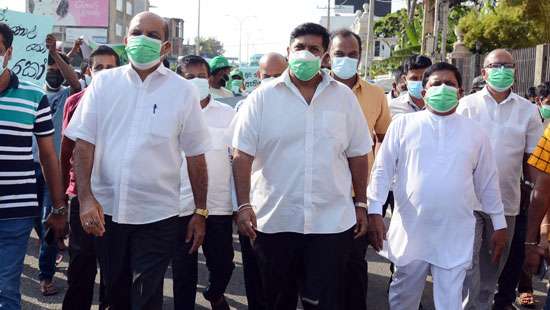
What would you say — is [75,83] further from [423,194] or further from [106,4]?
[106,4]

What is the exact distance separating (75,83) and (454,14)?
105 ft

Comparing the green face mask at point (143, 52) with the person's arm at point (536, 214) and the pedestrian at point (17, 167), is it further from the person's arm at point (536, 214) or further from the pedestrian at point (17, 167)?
the person's arm at point (536, 214)

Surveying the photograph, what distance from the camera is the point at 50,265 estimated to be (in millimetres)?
5820

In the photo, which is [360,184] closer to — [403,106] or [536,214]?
[536,214]

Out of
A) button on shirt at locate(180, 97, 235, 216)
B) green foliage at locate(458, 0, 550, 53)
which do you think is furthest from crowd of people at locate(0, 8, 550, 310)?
green foliage at locate(458, 0, 550, 53)

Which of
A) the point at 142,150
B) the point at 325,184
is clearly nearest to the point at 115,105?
the point at 142,150

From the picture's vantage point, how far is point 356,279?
4.66 meters

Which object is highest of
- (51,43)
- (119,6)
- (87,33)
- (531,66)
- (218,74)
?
(119,6)

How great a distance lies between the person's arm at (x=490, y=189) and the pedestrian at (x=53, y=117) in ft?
10.1

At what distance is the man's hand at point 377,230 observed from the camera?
14.0 ft

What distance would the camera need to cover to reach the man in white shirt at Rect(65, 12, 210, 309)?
3682mm

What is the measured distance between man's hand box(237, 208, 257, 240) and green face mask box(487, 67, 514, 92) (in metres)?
2.18

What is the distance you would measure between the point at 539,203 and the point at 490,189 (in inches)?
23.8

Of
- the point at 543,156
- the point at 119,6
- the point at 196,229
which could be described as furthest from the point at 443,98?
the point at 119,6
